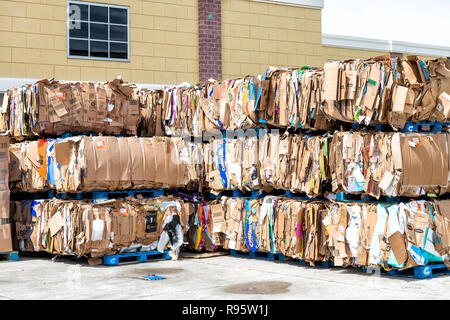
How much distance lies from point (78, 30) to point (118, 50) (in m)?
1.03

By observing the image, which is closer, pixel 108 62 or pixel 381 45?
pixel 108 62

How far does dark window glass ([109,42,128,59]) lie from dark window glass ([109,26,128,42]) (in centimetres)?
12

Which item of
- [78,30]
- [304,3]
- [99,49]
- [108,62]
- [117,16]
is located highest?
[304,3]

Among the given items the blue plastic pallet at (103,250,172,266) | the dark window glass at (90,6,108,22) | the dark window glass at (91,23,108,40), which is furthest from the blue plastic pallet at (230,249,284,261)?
the dark window glass at (90,6,108,22)

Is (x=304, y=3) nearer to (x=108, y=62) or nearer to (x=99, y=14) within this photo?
(x=99, y=14)

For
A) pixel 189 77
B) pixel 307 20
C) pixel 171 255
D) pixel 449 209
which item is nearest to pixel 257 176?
pixel 171 255

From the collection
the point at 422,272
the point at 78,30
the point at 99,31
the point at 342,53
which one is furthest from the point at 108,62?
the point at 422,272

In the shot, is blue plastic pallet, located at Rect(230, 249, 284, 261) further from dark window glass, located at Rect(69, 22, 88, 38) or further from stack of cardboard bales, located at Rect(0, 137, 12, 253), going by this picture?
dark window glass, located at Rect(69, 22, 88, 38)

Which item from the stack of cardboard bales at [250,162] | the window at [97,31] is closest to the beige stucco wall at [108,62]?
the window at [97,31]

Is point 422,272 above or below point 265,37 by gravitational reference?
below

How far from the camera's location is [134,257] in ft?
32.3

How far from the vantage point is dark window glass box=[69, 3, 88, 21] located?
15.5m

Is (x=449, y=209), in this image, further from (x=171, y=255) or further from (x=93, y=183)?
(x=93, y=183)

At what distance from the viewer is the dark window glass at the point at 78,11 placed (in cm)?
1546
